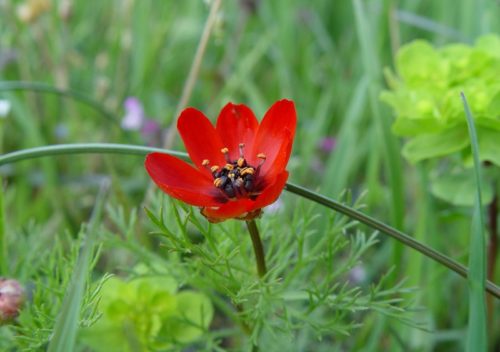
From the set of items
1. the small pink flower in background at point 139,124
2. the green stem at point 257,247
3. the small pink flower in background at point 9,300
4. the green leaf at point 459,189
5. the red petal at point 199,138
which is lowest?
the small pink flower in background at point 9,300

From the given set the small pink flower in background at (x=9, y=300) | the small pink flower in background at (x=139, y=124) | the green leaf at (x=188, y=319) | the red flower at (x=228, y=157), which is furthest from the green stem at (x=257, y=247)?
the small pink flower in background at (x=139, y=124)

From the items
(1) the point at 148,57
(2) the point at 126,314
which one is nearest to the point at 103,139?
(1) the point at 148,57

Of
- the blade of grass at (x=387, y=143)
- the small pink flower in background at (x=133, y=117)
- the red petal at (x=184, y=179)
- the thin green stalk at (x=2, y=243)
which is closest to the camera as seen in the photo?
the red petal at (x=184, y=179)

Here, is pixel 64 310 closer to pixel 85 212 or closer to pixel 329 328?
pixel 329 328

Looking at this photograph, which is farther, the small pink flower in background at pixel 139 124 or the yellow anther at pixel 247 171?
the small pink flower in background at pixel 139 124

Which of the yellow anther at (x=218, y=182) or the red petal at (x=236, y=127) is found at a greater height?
the red petal at (x=236, y=127)

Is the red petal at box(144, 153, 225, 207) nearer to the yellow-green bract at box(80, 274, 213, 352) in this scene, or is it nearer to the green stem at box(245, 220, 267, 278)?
the green stem at box(245, 220, 267, 278)

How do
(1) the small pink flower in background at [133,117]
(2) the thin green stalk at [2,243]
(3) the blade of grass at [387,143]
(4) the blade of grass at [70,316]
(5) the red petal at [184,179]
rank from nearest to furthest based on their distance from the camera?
(4) the blade of grass at [70,316] → (5) the red petal at [184,179] → (2) the thin green stalk at [2,243] → (3) the blade of grass at [387,143] → (1) the small pink flower in background at [133,117]

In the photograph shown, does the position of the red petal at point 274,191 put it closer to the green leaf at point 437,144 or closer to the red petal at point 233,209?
the red petal at point 233,209

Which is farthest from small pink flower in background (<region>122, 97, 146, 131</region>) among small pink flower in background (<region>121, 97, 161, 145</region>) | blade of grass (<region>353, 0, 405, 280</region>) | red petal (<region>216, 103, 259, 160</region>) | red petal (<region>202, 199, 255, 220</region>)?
red petal (<region>202, 199, 255, 220</region>)
